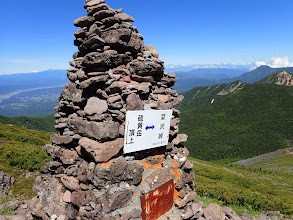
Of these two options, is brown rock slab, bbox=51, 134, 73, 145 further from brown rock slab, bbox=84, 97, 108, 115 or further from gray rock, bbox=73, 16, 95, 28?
gray rock, bbox=73, 16, 95, 28

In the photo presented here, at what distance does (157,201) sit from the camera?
727 centimetres

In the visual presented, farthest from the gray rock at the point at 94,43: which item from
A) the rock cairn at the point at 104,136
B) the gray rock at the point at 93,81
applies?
the gray rock at the point at 93,81

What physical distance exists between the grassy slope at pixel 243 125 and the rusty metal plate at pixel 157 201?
7617 cm

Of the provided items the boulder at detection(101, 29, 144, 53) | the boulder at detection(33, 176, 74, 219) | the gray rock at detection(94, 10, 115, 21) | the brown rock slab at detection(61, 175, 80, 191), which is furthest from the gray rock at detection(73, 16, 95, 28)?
the boulder at detection(33, 176, 74, 219)

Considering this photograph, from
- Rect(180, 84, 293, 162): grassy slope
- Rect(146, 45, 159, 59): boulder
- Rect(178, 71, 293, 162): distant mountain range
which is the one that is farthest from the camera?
Rect(180, 84, 293, 162): grassy slope

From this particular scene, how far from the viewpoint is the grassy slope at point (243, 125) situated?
82.2 metres

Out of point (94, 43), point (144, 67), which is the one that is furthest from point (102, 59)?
point (144, 67)

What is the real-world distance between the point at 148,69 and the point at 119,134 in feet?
9.51

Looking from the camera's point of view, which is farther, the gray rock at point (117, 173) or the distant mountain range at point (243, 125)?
the distant mountain range at point (243, 125)

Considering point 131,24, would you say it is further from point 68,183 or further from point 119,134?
point 68,183

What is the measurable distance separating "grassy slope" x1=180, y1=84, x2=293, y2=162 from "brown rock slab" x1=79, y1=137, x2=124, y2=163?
78661mm

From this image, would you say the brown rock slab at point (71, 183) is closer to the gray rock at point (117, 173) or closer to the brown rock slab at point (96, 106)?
the gray rock at point (117, 173)

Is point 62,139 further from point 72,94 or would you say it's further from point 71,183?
point 72,94

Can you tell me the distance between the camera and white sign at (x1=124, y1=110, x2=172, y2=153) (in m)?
6.47
